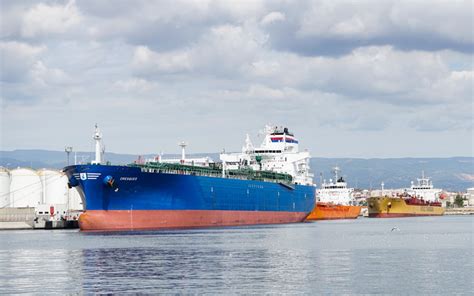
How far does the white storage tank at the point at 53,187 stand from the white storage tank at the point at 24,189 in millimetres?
1045

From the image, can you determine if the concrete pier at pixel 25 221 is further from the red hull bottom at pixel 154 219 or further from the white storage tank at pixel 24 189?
the red hull bottom at pixel 154 219

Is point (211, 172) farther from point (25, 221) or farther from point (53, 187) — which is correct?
point (53, 187)

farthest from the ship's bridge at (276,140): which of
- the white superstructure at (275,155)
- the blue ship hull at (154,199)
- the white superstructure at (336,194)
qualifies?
the white superstructure at (336,194)

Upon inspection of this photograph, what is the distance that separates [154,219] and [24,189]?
133 ft

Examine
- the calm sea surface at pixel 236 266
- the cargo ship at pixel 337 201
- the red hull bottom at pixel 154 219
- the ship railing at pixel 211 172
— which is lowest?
the calm sea surface at pixel 236 266

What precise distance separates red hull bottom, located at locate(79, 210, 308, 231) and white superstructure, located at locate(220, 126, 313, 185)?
1773 cm

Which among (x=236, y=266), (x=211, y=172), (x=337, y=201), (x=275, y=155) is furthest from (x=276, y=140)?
(x=236, y=266)

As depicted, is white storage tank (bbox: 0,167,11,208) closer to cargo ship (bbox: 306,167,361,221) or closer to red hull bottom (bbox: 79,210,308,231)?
red hull bottom (bbox: 79,210,308,231)

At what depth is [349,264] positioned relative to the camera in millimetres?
44625

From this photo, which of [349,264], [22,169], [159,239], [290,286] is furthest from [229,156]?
[290,286]

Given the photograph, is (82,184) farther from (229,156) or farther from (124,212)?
(229,156)

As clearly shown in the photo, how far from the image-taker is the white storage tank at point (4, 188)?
4301 inches

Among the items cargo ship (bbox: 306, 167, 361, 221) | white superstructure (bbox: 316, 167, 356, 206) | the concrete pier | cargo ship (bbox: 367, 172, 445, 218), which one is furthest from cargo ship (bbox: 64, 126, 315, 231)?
cargo ship (bbox: 367, 172, 445, 218)

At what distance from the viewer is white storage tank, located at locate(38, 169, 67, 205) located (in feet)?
378
